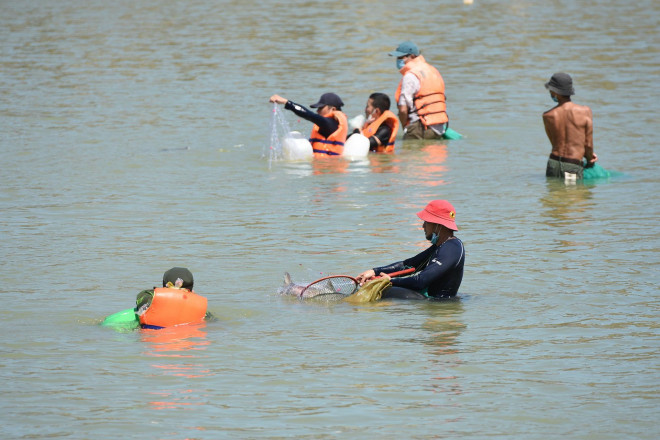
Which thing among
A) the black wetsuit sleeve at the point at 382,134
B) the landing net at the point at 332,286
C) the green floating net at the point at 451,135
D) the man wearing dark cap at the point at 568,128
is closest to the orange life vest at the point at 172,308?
the landing net at the point at 332,286

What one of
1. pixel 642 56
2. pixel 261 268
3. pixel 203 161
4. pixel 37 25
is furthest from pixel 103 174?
pixel 37 25

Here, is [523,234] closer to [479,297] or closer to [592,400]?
[479,297]

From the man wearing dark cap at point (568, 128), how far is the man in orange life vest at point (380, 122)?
3622 mm

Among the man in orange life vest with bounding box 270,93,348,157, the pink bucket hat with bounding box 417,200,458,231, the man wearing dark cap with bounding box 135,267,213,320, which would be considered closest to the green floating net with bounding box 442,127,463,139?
the man in orange life vest with bounding box 270,93,348,157

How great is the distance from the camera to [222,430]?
A: 8398 mm

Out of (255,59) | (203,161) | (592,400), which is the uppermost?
(255,59)

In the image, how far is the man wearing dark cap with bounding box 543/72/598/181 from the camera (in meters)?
16.9

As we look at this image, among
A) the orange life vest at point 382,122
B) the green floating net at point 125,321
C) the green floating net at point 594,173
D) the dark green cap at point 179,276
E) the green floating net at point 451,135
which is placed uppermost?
the orange life vest at point 382,122

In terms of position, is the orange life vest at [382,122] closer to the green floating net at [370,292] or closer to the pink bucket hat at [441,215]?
the green floating net at [370,292]

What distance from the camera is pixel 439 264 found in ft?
36.7

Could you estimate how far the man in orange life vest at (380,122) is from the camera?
67.3 ft

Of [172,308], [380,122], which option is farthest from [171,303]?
[380,122]

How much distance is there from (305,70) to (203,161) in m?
10.5

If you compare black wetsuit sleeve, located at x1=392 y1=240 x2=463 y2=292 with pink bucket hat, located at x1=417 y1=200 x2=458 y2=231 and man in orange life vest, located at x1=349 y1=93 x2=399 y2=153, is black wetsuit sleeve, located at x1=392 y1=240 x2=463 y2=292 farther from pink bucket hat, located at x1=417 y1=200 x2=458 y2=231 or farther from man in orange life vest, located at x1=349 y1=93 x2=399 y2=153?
man in orange life vest, located at x1=349 y1=93 x2=399 y2=153
